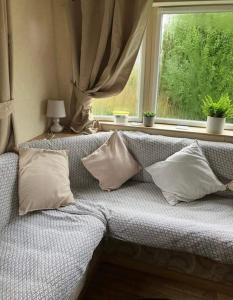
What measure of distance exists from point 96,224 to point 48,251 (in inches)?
14.2

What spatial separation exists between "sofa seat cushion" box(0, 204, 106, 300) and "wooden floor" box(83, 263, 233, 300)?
0.32 m

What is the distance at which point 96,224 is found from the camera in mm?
1775

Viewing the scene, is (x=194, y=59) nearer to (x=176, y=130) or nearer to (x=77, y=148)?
(x=176, y=130)

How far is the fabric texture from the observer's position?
82.7 inches

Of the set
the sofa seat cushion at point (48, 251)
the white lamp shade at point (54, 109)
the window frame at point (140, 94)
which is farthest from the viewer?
the window frame at point (140, 94)

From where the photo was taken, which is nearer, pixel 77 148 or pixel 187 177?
pixel 187 177

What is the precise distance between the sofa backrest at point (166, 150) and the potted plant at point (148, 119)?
0.51 ft

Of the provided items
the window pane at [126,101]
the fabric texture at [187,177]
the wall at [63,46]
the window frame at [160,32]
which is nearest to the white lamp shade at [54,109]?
the wall at [63,46]

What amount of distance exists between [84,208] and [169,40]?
1710 mm

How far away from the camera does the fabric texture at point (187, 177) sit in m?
2.10

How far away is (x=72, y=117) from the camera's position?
2748 millimetres

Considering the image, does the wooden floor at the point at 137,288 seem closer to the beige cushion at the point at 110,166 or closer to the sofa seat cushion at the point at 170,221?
the sofa seat cushion at the point at 170,221

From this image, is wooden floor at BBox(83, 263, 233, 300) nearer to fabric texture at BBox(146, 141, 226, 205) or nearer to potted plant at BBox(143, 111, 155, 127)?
fabric texture at BBox(146, 141, 226, 205)

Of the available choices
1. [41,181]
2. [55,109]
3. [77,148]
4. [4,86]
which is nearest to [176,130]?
[77,148]
